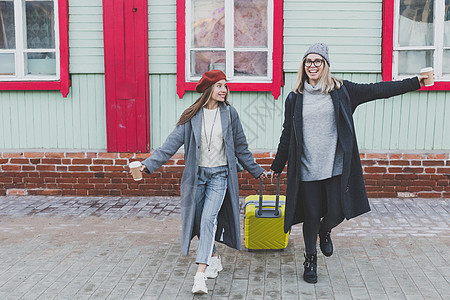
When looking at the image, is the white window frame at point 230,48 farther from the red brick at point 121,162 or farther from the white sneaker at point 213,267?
the white sneaker at point 213,267

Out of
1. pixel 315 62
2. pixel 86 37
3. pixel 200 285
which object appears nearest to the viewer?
pixel 200 285

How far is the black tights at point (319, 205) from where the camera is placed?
13.9ft

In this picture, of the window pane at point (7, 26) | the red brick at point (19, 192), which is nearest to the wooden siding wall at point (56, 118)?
the red brick at point (19, 192)

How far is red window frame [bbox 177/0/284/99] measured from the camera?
7.27m

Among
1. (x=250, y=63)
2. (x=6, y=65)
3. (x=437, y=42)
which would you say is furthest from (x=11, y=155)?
(x=437, y=42)

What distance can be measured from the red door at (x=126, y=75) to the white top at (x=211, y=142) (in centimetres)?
328

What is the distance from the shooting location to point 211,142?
436 cm

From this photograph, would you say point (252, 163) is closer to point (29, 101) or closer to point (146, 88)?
point (146, 88)

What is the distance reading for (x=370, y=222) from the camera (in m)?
6.26

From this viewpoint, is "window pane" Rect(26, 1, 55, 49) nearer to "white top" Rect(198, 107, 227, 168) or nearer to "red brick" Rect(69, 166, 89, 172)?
"red brick" Rect(69, 166, 89, 172)

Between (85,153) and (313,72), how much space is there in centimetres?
443

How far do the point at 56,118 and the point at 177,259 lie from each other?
370 centimetres

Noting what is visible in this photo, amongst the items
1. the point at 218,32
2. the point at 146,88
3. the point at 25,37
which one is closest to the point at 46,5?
the point at 25,37

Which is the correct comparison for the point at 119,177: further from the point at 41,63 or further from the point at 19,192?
the point at 41,63
